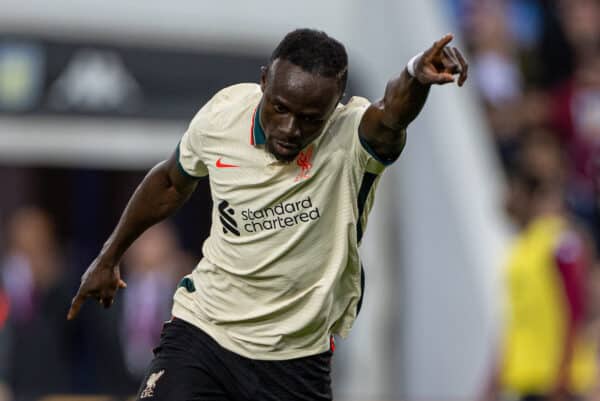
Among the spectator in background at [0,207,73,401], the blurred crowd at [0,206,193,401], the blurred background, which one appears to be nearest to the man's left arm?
the blurred background

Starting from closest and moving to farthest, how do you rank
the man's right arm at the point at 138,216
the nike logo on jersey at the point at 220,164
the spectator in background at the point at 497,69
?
the nike logo on jersey at the point at 220,164, the man's right arm at the point at 138,216, the spectator in background at the point at 497,69

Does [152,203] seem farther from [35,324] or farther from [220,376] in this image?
[35,324]

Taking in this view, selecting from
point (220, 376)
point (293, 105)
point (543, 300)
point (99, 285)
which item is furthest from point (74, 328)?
point (293, 105)

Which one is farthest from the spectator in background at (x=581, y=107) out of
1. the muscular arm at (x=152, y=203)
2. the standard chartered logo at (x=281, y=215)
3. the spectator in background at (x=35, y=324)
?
the standard chartered logo at (x=281, y=215)

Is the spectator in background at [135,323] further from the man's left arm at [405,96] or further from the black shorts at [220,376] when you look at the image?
the man's left arm at [405,96]

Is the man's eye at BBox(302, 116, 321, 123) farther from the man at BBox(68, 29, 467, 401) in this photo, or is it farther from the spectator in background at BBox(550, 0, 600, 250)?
the spectator in background at BBox(550, 0, 600, 250)

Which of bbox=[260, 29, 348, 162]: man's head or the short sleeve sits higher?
bbox=[260, 29, 348, 162]: man's head

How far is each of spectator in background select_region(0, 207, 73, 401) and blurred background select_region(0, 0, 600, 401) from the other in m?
0.02

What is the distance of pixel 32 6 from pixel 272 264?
8656mm

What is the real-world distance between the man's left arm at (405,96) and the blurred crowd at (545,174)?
380cm

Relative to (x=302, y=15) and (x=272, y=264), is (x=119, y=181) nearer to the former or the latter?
(x=302, y=15)

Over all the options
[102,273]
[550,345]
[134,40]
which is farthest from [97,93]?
[102,273]

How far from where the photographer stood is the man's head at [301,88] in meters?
5.01

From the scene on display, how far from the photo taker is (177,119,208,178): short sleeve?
5.52m
